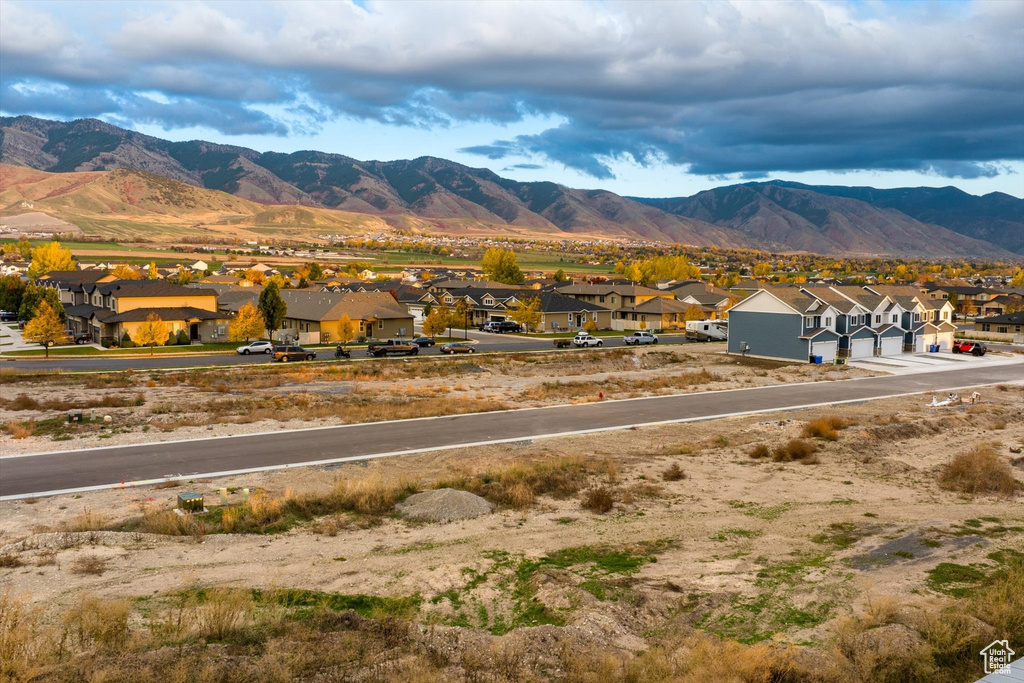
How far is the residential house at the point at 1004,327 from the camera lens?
8825 cm

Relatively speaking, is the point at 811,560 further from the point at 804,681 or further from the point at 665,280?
the point at 665,280

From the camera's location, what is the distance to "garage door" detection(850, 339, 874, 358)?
211ft

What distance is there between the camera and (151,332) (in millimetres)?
62000

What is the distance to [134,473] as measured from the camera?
2398 centimetres

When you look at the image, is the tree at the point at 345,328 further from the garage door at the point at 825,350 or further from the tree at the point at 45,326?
the garage door at the point at 825,350

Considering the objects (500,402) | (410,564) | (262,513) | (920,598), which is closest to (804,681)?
(920,598)

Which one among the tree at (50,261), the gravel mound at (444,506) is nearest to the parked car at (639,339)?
the gravel mound at (444,506)

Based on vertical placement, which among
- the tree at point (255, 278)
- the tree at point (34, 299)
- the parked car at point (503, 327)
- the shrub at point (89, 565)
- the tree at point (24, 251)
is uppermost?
the tree at point (24, 251)

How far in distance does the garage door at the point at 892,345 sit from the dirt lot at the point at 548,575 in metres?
46.6

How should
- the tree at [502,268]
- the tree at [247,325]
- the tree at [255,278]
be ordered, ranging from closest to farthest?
the tree at [247,325], the tree at [255,278], the tree at [502,268]

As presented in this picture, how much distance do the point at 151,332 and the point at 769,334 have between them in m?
55.4

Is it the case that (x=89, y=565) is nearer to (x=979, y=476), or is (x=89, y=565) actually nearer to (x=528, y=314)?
(x=979, y=476)

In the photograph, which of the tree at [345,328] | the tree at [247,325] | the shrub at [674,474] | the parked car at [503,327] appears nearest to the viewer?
the shrub at [674,474]

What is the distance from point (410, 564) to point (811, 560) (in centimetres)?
931
